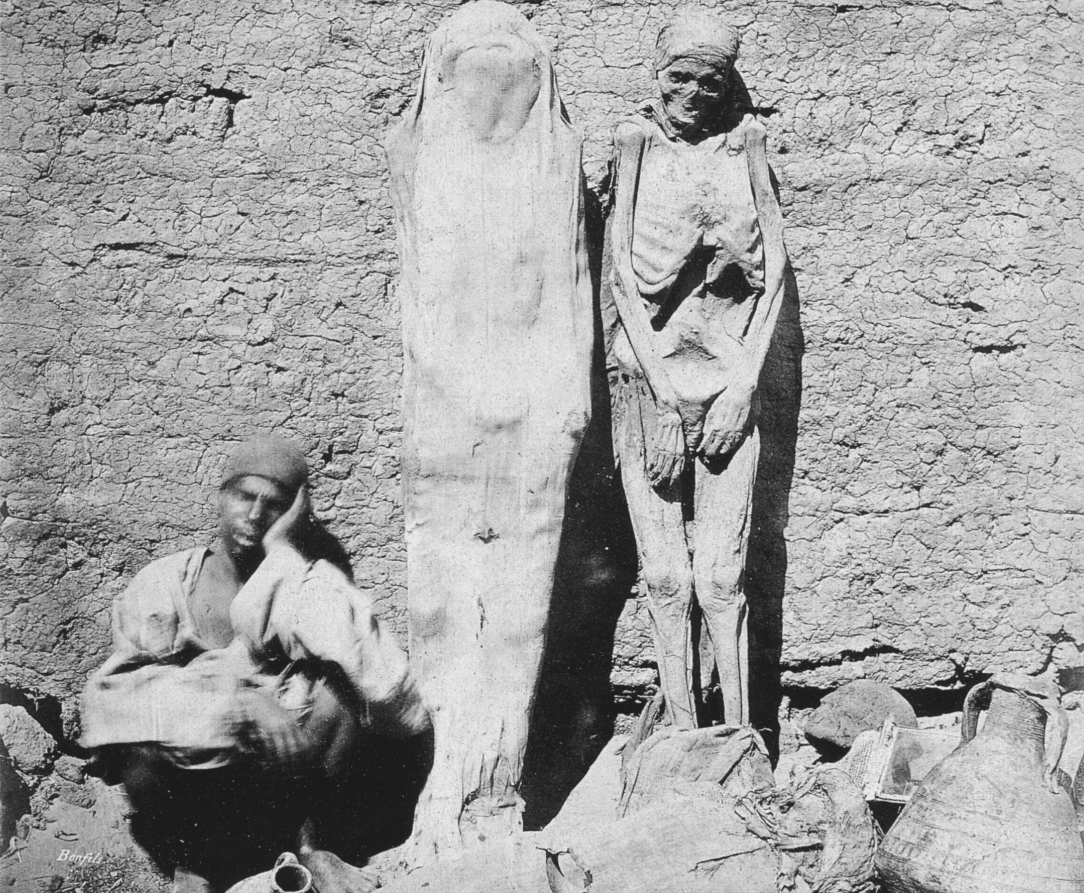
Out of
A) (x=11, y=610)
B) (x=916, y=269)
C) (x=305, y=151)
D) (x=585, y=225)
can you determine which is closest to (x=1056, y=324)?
(x=916, y=269)

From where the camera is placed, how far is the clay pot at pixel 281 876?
3.31m

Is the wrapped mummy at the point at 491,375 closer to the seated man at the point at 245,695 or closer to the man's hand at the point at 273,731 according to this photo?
the seated man at the point at 245,695

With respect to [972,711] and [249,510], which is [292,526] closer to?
[249,510]

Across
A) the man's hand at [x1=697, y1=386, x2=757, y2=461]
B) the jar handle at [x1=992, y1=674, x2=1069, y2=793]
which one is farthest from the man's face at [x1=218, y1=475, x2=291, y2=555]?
the jar handle at [x1=992, y1=674, x2=1069, y2=793]

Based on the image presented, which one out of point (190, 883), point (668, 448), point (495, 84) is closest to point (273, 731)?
point (190, 883)

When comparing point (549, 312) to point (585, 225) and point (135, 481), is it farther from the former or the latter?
point (135, 481)

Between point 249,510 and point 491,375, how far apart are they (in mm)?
586

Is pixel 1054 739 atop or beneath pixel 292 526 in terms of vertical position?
beneath

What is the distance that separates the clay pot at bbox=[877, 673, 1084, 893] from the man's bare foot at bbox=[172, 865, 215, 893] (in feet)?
4.49

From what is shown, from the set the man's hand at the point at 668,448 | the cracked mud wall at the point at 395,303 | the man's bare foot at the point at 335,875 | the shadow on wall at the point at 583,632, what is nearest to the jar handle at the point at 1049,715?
the cracked mud wall at the point at 395,303

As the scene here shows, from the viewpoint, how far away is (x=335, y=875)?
3.45 meters

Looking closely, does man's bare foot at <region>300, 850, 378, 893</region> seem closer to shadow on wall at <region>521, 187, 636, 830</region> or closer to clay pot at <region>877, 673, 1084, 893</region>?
shadow on wall at <region>521, 187, 636, 830</region>

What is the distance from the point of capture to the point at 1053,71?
4.03 m

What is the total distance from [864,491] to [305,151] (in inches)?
58.9
